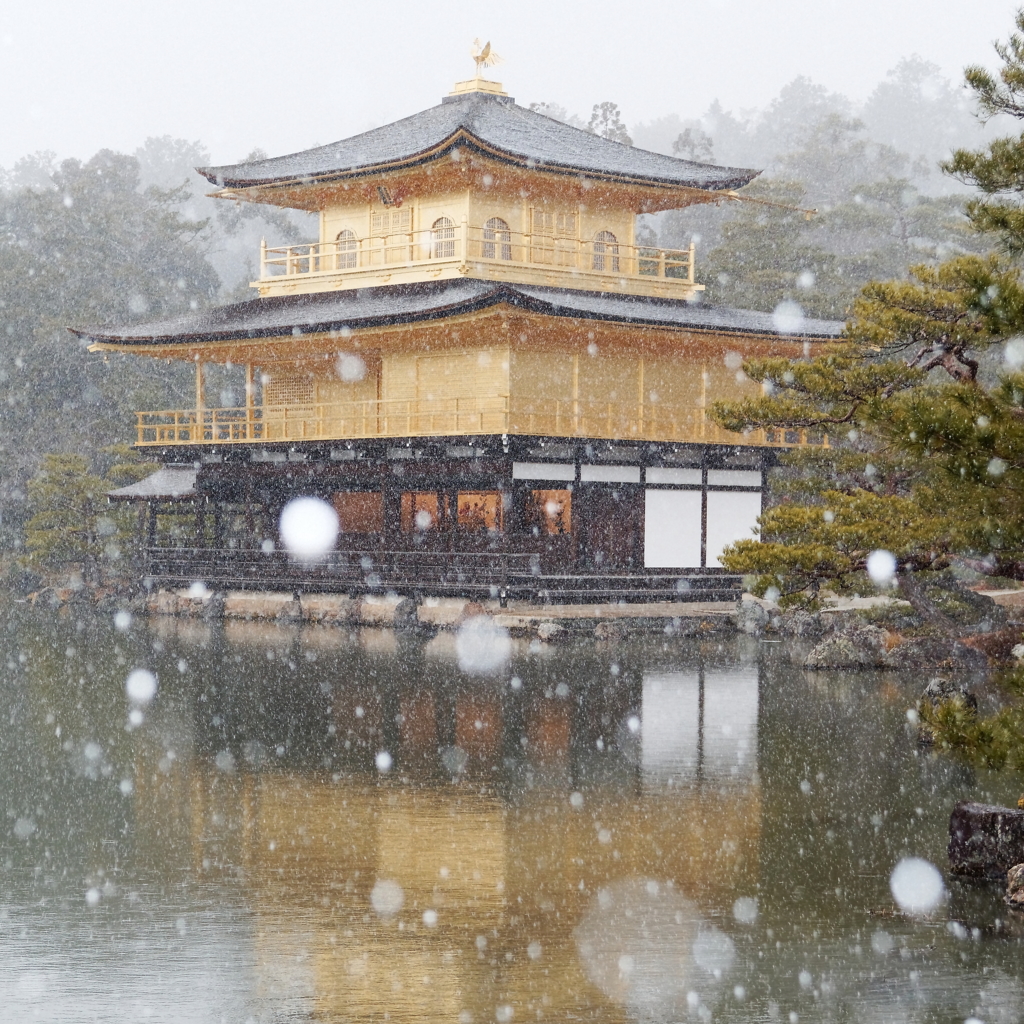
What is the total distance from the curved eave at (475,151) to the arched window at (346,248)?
1.66m

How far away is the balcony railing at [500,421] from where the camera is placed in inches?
1207

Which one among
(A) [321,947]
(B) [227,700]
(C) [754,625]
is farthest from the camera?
(C) [754,625]

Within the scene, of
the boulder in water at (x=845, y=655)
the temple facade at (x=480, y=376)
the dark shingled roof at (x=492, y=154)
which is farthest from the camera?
the dark shingled roof at (x=492, y=154)

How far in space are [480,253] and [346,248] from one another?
160 inches

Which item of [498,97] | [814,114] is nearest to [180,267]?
[498,97]

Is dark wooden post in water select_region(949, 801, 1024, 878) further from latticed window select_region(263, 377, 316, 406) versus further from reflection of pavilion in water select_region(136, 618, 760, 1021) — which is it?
latticed window select_region(263, 377, 316, 406)

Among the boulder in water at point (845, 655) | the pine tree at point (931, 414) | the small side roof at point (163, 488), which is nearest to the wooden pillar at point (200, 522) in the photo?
the small side roof at point (163, 488)

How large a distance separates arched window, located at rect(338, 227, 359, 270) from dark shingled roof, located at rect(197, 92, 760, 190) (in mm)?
1721

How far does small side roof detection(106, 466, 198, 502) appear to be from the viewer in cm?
3700

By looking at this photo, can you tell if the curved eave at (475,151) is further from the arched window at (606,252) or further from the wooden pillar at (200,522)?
the wooden pillar at (200,522)

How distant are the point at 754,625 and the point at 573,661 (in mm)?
6814

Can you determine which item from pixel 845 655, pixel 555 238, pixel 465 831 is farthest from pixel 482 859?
pixel 555 238

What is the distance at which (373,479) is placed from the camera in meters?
33.7

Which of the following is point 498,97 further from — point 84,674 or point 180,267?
point 180,267
